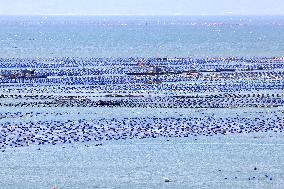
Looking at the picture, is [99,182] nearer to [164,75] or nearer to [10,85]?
[10,85]

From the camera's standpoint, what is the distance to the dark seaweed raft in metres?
46.8

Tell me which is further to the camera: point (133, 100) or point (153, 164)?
point (133, 100)

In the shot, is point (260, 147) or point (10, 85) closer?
point (260, 147)

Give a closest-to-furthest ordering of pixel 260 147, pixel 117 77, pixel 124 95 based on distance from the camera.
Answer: pixel 260 147
pixel 124 95
pixel 117 77

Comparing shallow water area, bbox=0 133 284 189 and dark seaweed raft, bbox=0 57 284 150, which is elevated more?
shallow water area, bbox=0 133 284 189

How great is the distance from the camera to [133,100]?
57688mm

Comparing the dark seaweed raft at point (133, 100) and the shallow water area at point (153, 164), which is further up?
the shallow water area at point (153, 164)

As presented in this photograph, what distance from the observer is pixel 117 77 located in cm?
7156

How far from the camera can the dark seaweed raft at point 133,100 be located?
46.8 m

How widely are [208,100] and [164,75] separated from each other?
1726 centimetres

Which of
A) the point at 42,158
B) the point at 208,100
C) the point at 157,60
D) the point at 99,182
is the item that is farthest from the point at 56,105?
the point at 157,60

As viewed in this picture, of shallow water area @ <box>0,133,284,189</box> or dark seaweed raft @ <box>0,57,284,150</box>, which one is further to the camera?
dark seaweed raft @ <box>0,57,284,150</box>

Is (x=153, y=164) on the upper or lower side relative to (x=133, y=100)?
upper

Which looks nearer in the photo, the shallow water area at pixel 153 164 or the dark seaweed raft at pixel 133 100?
the shallow water area at pixel 153 164
